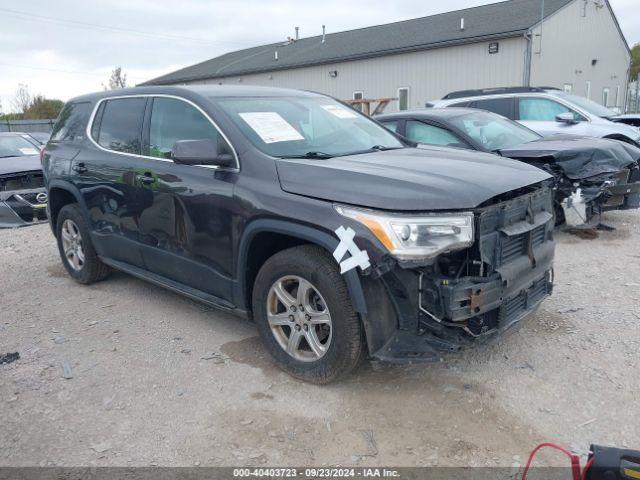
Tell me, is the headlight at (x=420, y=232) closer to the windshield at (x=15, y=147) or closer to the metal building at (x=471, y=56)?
the windshield at (x=15, y=147)

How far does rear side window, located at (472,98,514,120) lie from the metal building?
10412 mm

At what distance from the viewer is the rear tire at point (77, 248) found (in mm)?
5305

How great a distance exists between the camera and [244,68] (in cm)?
3159

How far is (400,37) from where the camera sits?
24.5m

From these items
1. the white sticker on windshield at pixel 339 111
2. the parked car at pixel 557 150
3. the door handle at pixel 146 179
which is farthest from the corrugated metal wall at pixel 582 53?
the door handle at pixel 146 179

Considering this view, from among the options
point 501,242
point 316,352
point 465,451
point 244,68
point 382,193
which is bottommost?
point 465,451

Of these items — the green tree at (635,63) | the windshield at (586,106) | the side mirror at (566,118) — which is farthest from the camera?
the green tree at (635,63)

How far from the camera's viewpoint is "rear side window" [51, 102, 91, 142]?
5.29m

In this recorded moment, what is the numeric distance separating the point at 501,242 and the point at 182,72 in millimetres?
40213

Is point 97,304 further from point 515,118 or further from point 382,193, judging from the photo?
point 515,118

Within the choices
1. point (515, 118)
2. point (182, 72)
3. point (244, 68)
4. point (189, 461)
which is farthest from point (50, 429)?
point (182, 72)

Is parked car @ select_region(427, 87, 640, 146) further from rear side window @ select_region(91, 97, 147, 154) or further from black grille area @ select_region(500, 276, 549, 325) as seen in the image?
black grille area @ select_region(500, 276, 549, 325)

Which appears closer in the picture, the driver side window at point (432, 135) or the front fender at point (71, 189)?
the front fender at point (71, 189)

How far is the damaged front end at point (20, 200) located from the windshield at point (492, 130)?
6159mm
